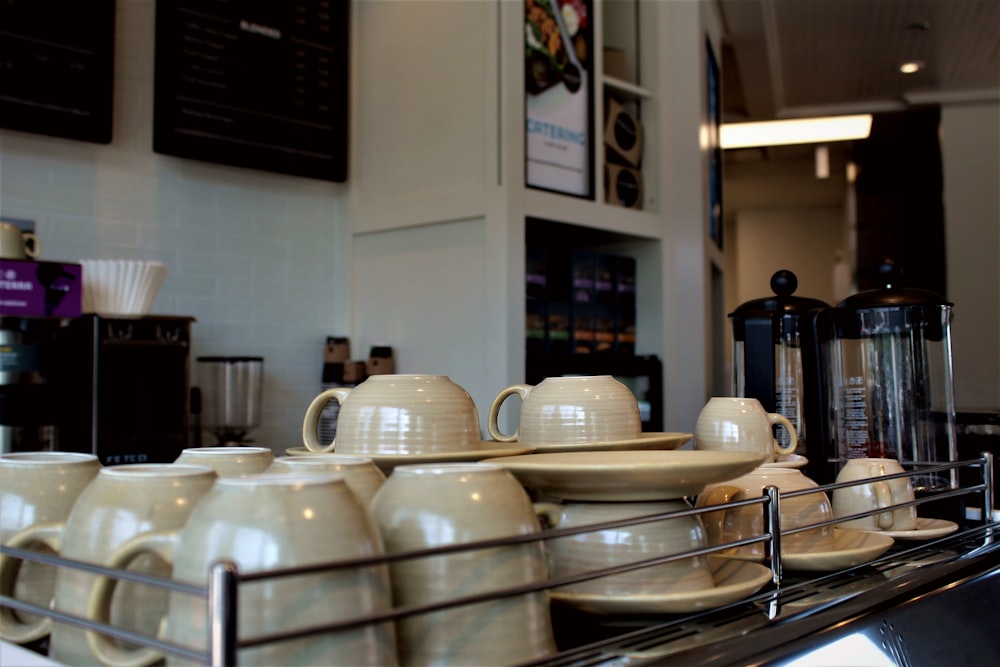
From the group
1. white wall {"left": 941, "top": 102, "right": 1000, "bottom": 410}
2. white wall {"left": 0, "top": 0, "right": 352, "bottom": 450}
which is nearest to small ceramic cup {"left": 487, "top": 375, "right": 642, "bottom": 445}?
white wall {"left": 0, "top": 0, "right": 352, "bottom": 450}

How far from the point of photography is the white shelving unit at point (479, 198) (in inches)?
98.9

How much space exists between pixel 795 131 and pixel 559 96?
6.19 feet

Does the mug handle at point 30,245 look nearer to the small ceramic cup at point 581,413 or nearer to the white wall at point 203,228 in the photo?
the white wall at point 203,228

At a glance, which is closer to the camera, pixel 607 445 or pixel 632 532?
pixel 632 532

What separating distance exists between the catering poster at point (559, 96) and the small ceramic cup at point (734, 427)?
189cm

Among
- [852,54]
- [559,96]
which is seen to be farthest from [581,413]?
[852,54]

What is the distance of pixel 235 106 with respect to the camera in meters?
2.51

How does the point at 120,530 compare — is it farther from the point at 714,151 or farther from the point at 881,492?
the point at 714,151

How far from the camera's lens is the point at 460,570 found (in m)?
0.40

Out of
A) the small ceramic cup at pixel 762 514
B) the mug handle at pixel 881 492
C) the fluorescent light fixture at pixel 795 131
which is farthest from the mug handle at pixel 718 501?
the fluorescent light fixture at pixel 795 131

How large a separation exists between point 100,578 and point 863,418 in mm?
897

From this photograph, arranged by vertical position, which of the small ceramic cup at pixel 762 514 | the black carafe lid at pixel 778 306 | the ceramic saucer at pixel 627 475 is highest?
the black carafe lid at pixel 778 306

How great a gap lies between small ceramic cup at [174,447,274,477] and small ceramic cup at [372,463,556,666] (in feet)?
0.56

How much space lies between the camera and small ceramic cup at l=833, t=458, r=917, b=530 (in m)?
0.80
